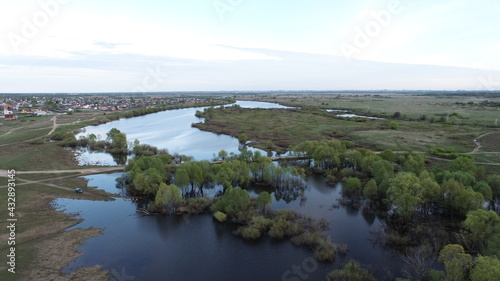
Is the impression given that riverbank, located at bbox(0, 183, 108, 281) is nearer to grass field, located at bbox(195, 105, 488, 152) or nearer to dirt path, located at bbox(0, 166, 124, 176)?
dirt path, located at bbox(0, 166, 124, 176)

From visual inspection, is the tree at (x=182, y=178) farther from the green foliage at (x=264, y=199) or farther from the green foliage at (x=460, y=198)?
the green foliage at (x=460, y=198)

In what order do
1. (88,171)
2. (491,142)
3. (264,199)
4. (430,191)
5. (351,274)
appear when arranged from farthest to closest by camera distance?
(491,142), (88,171), (264,199), (430,191), (351,274)

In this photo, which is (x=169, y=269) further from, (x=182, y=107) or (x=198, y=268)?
(x=182, y=107)

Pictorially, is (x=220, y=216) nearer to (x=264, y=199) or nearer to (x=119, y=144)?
(x=264, y=199)

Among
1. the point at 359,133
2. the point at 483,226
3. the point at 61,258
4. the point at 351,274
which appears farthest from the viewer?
the point at 359,133

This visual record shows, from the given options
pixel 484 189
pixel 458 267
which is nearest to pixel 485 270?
pixel 458 267

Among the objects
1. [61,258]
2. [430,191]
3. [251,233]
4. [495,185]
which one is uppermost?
[430,191]

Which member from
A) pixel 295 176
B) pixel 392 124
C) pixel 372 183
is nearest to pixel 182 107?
pixel 392 124
